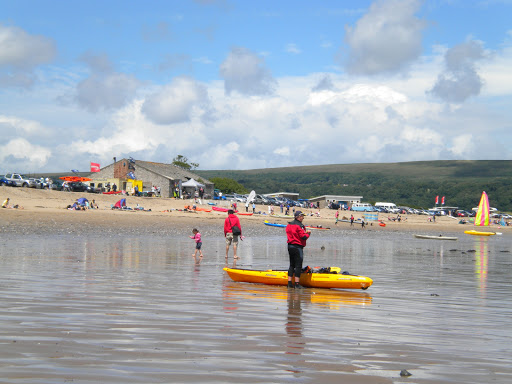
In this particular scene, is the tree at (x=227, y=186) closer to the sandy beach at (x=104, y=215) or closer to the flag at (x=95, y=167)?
the flag at (x=95, y=167)

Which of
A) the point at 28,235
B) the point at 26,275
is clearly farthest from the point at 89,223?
the point at 26,275

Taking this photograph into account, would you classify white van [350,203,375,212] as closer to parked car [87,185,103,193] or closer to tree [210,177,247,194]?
tree [210,177,247,194]

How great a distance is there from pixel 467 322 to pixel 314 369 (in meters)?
4.50

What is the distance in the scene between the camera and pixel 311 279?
13078 millimetres

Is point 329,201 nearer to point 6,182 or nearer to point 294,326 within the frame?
point 6,182

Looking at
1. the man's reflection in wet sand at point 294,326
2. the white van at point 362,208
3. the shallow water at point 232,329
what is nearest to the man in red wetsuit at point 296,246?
the shallow water at point 232,329

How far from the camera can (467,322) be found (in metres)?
9.15

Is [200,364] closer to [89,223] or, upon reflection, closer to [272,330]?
[272,330]

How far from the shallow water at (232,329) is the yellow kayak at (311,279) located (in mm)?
275

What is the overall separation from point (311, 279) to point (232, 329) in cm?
583

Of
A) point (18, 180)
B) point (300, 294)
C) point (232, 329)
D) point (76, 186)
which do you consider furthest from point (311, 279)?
point (18, 180)

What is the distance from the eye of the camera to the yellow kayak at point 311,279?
12742mm

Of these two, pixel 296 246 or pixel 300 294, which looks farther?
pixel 296 246

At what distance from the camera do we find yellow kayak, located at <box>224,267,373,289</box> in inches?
502
